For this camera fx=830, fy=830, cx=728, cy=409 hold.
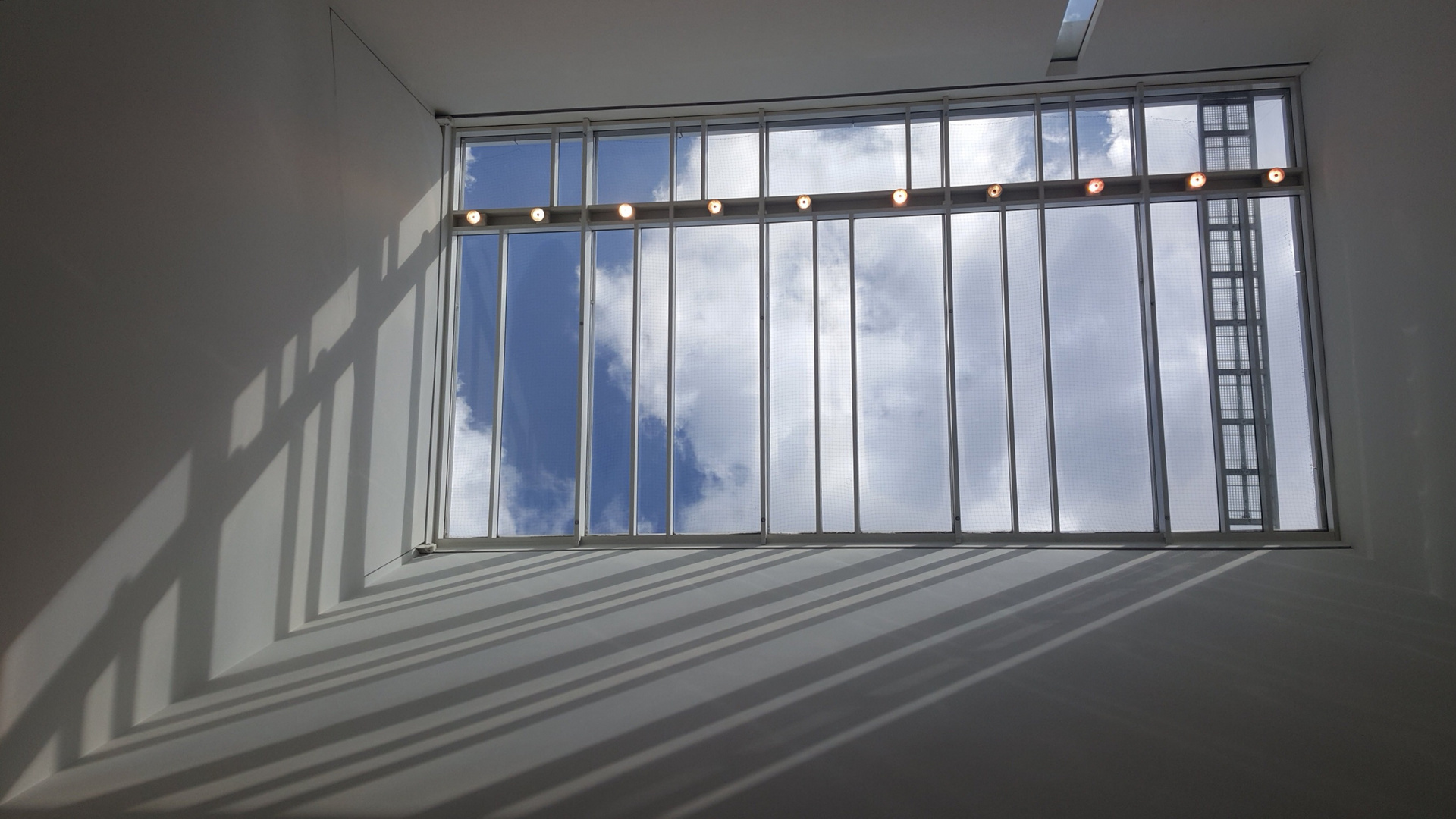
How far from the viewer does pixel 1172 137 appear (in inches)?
416

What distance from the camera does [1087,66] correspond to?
1002 centimetres

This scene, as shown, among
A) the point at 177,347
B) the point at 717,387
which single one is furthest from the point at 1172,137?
the point at 177,347

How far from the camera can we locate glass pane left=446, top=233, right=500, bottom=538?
1073 centimetres

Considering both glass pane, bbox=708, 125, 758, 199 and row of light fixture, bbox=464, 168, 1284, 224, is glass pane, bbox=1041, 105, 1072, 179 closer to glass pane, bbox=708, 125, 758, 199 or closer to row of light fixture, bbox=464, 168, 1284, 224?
row of light fixture, bbox=464, 168, 1284, 224

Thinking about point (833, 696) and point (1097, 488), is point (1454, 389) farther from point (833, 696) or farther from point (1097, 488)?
point (833, 696)

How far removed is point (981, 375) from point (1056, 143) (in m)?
3.23

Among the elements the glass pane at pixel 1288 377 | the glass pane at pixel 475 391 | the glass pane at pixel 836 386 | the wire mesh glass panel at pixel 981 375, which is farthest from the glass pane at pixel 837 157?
the glass pane at pixel 1288 377

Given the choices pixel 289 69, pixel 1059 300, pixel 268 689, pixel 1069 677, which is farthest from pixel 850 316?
pixel 268 689

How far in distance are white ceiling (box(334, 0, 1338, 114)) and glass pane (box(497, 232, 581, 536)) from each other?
6.77 feet

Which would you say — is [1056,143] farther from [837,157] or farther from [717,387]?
[717,387]

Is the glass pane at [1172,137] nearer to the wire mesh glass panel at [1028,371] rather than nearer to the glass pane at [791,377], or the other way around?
the wire mesh glass panel at [1028,371]

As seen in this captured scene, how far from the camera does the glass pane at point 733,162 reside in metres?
11.1

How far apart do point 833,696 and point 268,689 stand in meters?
4.24

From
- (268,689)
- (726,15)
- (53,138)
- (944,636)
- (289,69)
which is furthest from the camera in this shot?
(726,15)
